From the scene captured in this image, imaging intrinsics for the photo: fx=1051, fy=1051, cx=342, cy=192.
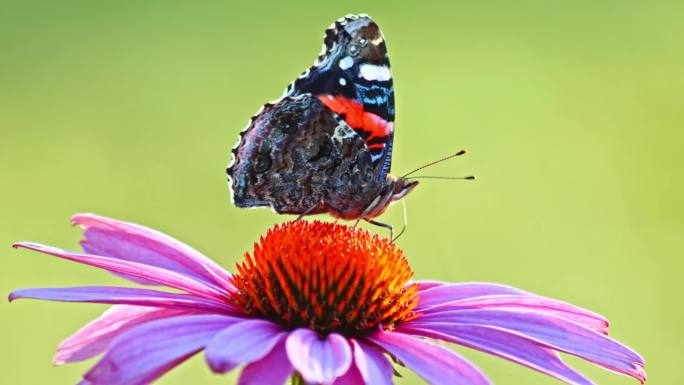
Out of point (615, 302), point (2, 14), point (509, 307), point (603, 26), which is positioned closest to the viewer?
point (509, 307)

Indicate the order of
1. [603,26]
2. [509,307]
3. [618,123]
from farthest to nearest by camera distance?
[603,26]
[618,123]
[509,307]

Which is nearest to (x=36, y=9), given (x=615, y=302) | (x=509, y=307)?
(x=615, y=302)

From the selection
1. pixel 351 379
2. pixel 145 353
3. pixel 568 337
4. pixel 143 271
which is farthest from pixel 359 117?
pixel 145 353

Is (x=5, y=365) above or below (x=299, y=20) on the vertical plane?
below

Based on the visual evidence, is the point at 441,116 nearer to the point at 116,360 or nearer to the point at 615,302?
the point at 615,302

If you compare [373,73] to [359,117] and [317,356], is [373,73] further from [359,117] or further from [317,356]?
[317,356]

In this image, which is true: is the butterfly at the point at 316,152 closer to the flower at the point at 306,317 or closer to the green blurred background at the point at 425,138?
the flower at the point at 306,317

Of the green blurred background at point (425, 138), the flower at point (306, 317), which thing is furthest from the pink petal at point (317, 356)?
the green blurred background at point (425, 138)
